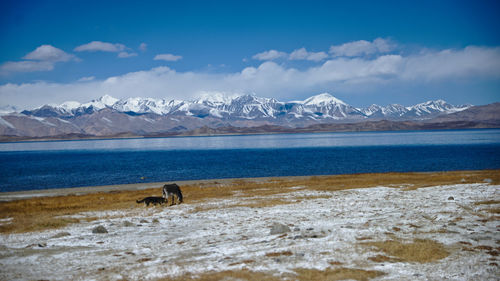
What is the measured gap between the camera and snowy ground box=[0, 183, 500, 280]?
13.2 metres

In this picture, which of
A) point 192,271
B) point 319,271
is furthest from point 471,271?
point 192,271

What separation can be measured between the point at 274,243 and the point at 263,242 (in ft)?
2.06

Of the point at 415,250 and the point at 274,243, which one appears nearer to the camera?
the point at 415,250

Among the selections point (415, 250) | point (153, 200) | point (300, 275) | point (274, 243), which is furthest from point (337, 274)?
point (153, 200)

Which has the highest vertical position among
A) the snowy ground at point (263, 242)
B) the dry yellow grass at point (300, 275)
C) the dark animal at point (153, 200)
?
the dry yellow grass at point (300, 275)

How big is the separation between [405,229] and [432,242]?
2.34m

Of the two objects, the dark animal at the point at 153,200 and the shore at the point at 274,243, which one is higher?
the shore at the point at 274,243

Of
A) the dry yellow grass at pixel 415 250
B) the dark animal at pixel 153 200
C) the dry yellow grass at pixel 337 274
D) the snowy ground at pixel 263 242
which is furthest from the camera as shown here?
the dark animal at pixel 153 200

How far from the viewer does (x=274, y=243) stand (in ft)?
53.3

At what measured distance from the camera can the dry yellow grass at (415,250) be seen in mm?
13674

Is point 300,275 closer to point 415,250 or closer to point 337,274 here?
point 337,274

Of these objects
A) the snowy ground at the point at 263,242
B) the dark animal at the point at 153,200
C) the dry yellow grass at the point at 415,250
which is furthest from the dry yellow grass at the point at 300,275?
the dark animal at the point at 153,200

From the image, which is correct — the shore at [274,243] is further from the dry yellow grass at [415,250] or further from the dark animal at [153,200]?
the dark animal at [153,200]

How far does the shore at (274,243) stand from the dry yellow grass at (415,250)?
0.12 feet
